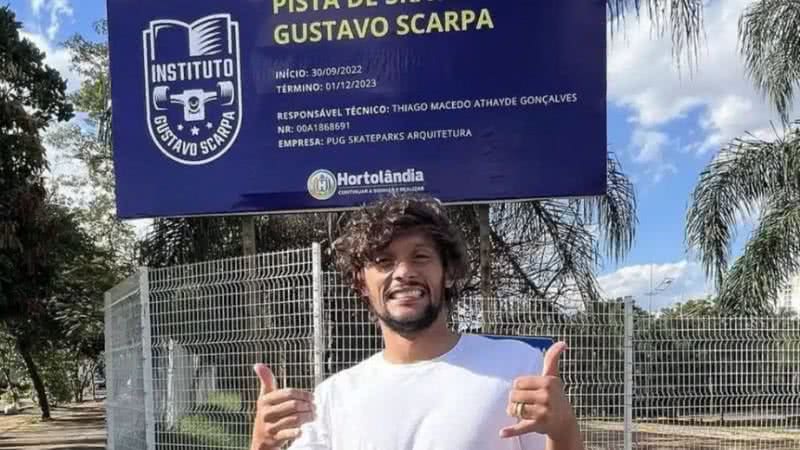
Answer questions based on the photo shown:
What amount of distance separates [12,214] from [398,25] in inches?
262

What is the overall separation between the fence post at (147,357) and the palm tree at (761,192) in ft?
18.0

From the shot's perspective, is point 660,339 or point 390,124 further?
point 390,124

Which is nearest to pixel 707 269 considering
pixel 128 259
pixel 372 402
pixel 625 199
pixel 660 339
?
pixel 625 199

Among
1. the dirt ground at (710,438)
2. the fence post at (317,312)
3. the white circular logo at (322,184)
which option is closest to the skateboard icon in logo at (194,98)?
the white circular logo at (322,184)

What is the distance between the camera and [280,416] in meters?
1.64

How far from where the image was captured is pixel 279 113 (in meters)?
6.39

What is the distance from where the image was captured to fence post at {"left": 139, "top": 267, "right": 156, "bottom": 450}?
5516 millimetres

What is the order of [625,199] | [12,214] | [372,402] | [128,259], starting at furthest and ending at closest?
[128,259] < [12,214] < [625,199] < [372,402]

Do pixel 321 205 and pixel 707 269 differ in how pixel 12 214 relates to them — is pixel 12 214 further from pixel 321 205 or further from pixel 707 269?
pixel 707 269

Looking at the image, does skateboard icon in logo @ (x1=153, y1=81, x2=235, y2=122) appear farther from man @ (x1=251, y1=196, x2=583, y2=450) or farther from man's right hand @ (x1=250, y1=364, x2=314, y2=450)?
man's right hand @ (x1=250, y1=364, x2=314, y2=450)

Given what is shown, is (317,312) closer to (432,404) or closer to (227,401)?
(227,401)

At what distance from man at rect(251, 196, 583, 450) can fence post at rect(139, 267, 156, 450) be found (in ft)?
13.5

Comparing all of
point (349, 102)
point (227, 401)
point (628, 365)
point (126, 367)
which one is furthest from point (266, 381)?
point (126, 367)

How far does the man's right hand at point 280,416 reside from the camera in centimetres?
164
